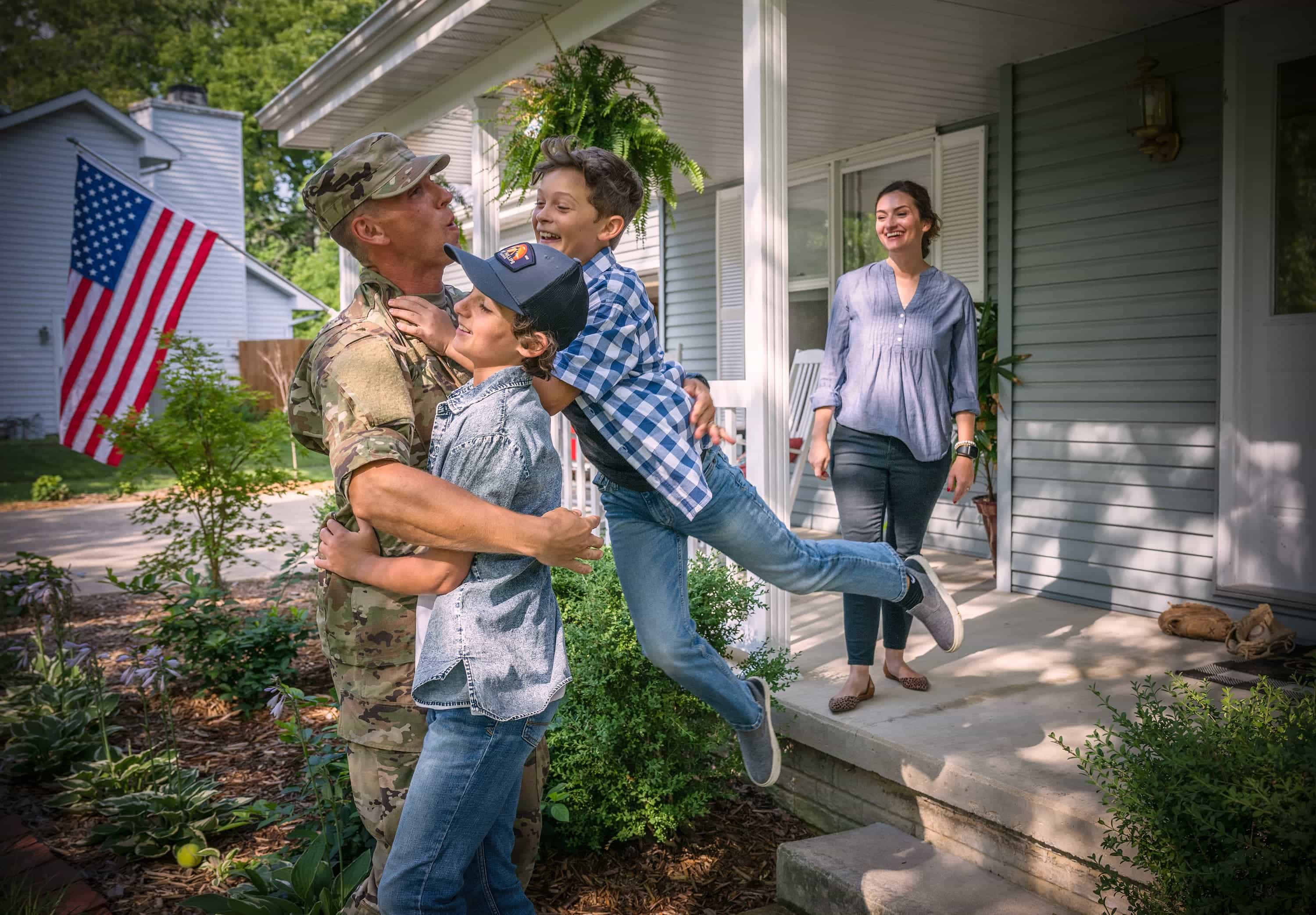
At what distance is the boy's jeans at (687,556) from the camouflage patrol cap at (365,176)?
990mm

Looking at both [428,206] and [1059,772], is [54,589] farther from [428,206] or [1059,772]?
[1059,772]

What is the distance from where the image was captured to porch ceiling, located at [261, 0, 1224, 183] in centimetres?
489

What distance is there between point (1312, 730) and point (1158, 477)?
→ 3373mm

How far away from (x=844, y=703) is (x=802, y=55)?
12.0 feet

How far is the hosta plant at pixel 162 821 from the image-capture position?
332 cm

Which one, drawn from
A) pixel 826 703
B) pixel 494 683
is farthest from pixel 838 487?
pixel 494 683

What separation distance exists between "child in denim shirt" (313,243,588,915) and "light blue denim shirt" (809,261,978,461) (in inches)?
71.8

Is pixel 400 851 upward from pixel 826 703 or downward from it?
upward

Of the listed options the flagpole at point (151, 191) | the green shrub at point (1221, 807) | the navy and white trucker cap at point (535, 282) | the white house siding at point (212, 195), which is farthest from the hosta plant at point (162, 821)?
the white house siding at point (212, 195)

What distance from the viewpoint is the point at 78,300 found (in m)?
8.34

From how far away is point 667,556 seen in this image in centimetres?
265

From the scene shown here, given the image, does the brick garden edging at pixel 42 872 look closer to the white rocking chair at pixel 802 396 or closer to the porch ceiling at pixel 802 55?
the porch ceiling at pixel 802 55

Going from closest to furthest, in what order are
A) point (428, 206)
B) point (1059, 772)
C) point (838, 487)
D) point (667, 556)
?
point (428, 206)
point (667, 556)
point (1059, 772)
point (838, 487)

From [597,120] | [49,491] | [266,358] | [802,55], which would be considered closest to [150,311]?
[597,120]
